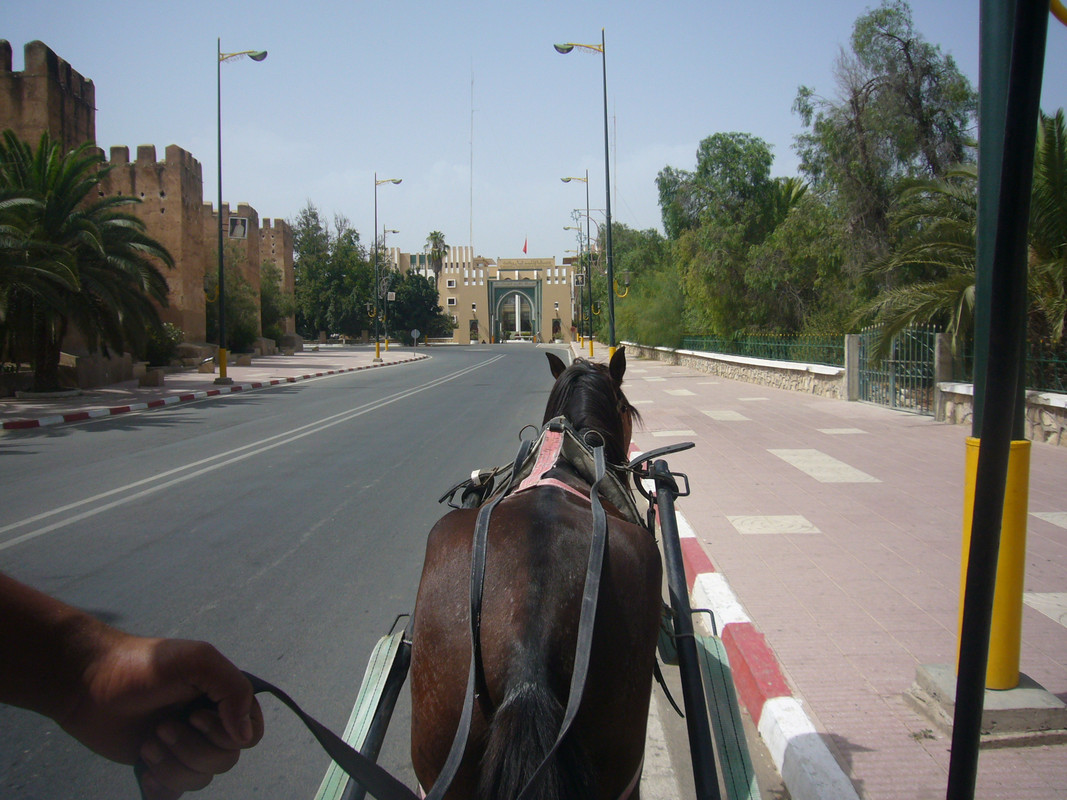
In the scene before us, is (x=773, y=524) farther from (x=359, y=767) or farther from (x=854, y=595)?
(x=359, y=767)

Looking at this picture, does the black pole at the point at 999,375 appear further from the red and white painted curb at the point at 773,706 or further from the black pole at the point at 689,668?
the red and white painted curb at the point at 773,706

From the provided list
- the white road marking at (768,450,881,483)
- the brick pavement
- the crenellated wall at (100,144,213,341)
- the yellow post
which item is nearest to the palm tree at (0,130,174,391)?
the crenellated wall at (100,144,213,341)

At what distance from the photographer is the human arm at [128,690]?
3.52ft

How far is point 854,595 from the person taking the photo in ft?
Answer: 15.6

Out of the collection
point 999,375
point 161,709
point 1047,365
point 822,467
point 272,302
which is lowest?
point 822,467

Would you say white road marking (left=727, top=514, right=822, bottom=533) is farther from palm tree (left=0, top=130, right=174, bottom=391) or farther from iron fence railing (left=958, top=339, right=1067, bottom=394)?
palm tree (left=0, top=130, right=174, bottom=391)

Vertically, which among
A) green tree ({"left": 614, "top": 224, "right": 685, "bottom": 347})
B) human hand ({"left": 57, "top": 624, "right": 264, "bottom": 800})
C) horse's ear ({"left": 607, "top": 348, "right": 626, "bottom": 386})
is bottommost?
human hand ({"left": 57, "top": 624, "right": 264, "bottom": 800})

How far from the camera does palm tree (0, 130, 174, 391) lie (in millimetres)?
17062

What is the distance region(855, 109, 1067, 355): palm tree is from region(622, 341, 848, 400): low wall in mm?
3300

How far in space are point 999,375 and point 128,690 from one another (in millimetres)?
1608

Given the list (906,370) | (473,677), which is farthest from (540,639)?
(906,370)

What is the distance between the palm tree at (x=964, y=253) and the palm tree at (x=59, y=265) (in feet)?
53.2

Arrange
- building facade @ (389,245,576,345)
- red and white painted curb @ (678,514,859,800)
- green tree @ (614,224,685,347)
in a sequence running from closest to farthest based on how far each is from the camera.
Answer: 1. red and white painted curb @ (678,514,859,800)
2. green tree @ (614,224,685,347)
3. building facade @ (389,245,576,345)

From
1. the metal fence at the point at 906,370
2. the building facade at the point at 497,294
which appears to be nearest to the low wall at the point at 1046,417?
the metal fence at the point at 906,370
